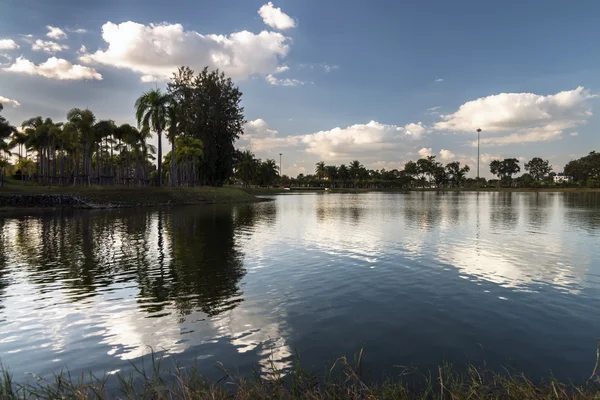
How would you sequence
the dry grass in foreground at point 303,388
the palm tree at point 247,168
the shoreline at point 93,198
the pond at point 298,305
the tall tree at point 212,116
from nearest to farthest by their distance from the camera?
the dry grass in foreground at point 303,388 < the pond at point 298,305 < the shoreline at point 93,198 < the tall tree at point 212,116 < the palm tree at point 247,168

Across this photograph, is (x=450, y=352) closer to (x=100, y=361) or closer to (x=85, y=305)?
(x=100, y=361)

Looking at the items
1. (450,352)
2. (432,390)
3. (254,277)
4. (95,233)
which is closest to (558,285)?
(450,352)

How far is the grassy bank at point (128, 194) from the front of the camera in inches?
2324

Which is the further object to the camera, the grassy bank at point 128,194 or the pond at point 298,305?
the grassy bank at point 128,194

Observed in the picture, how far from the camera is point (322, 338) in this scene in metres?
9.70

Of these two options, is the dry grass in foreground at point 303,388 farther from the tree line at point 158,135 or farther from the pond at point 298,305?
the tree line at point 158,135

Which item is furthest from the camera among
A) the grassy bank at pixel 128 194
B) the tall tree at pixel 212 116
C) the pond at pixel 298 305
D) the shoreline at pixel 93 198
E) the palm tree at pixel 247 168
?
the palm tree at pixel 247 168

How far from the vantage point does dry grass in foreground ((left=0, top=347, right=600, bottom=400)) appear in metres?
6.38

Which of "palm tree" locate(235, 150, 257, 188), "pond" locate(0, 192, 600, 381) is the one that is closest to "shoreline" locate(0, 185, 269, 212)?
"pond" locate(0, 192, 600, 381)

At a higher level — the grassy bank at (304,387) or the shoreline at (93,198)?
the shoreline at (93,198)

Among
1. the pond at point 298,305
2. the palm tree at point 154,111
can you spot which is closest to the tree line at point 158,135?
the palm tree at point 154,111

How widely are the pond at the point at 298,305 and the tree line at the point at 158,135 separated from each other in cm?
5508

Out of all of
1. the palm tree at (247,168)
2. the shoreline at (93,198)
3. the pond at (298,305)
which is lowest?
the pond at (298,305)

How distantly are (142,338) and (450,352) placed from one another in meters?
8.08
